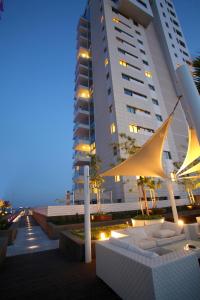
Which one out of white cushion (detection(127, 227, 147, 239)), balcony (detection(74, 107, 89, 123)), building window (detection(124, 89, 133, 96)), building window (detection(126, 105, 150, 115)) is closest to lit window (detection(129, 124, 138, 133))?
building window (detection(126, 105, 150, 115))

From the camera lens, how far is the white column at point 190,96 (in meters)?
1.84

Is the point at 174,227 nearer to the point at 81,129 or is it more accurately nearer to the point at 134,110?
the point at 134,110

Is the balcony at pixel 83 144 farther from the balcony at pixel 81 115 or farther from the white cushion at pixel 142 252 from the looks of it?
the white cushion at pixel 142 252

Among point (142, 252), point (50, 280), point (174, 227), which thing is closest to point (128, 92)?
point (174, 227)

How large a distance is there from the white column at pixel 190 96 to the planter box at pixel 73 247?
413 centimetres

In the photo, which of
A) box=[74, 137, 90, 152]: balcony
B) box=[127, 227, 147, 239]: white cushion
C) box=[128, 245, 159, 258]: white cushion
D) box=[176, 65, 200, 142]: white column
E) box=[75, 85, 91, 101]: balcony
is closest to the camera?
box=[176, 65, 200, 142]: white column

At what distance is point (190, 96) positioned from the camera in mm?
1970

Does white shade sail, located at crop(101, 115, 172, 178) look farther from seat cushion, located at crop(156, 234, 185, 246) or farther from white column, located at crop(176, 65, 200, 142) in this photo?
white column, located at crop(176, 65, 200, 142)

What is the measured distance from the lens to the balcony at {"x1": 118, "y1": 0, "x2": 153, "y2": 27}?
22141 millimetres

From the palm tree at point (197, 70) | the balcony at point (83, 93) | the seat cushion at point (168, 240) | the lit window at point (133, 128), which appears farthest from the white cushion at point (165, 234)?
the balcony at point (83, 93)

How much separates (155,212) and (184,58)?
2684cm

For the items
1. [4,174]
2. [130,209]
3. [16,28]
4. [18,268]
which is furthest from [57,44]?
[4,174]

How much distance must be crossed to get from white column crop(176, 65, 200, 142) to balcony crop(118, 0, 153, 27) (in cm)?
2734

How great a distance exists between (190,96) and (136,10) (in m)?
28.6
